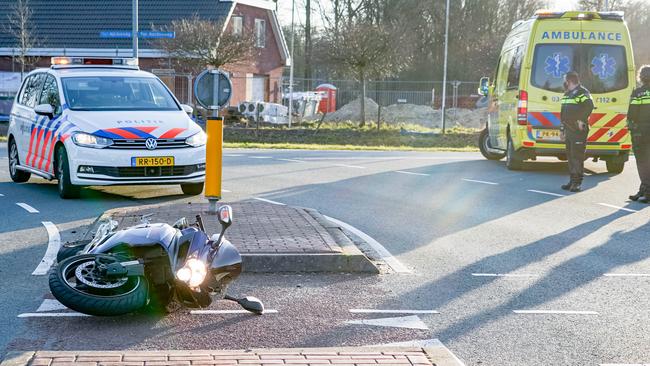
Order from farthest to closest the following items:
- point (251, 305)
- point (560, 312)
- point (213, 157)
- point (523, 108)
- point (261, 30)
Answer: point (261, 30), point (523, 108), point (213, 157), point (560, 312), point (251, 305)

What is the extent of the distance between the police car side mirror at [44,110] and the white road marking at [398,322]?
810cm

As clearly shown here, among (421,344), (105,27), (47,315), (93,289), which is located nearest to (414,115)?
(105,27)

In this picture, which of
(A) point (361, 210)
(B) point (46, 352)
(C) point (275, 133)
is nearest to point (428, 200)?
(A) point (361, 210)

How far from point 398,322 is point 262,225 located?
365 cm

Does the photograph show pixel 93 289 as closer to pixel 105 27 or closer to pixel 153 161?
pixel 153 161

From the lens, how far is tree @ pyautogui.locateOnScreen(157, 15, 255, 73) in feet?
124

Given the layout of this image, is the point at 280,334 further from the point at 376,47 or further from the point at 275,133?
the point at 376,47

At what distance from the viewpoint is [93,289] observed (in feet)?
19.8

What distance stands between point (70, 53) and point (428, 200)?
3206 cm

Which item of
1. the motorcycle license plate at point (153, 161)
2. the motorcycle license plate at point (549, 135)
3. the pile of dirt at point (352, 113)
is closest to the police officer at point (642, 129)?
the motorcycle license plate at point (549, 135)

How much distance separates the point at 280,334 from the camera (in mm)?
5906

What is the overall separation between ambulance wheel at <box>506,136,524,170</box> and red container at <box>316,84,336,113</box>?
30057 millimetres

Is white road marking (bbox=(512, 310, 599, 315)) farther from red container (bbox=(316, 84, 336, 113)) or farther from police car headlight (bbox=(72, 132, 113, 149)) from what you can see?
red container (bbox=(316, 84, 336, 113))

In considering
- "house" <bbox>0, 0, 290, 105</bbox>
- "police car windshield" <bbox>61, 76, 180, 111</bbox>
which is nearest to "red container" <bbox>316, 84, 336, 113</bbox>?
"house" <bbox>0, 0, 290, 105</bbox>
